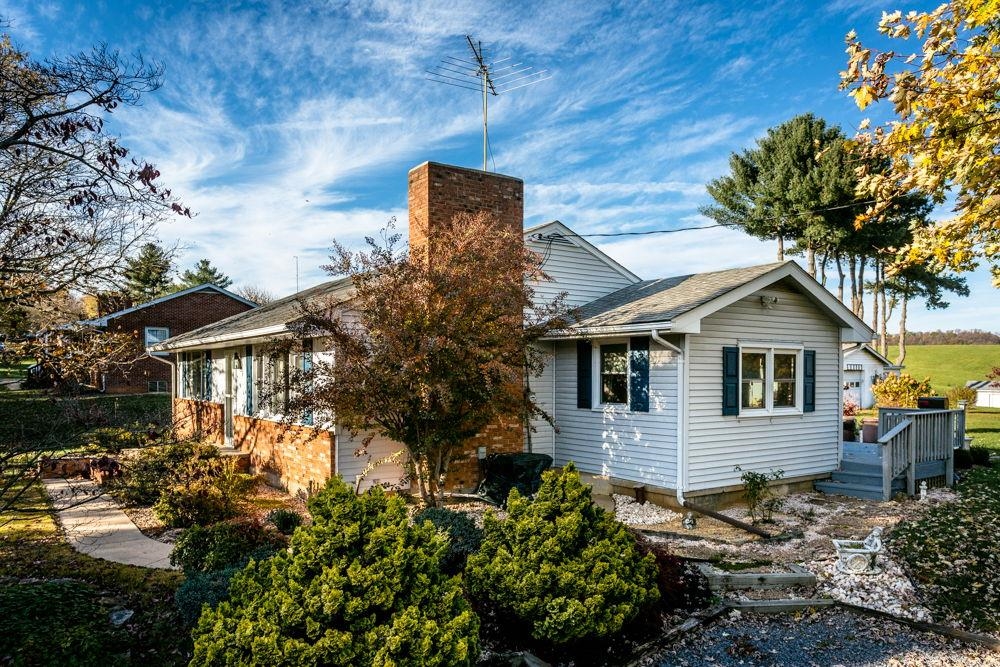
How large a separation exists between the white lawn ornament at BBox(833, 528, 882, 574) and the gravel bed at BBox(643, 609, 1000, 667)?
106cm

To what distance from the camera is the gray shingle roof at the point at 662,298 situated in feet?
32.3

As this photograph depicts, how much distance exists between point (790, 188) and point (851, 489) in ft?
63.1

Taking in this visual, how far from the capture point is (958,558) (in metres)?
7.65

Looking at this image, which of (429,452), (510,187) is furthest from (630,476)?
(510,187)

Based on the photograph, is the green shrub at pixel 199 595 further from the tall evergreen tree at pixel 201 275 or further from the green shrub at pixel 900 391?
the tall evergreen tree at pixel 201 275

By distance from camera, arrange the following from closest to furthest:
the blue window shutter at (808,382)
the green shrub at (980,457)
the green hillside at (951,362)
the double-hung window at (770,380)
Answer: the double-hung window at (770,380), the blue window shutter at (808,382), the green shrub at (980,457), the green hillside at (951,362)

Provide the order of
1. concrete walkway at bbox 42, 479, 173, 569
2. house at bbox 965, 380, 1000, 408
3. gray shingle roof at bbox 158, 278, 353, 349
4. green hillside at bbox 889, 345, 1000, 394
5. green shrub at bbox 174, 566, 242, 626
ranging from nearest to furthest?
green shrub at bbox 174, 566, 242, 626, concrete walkway at bbox 42, 479, 173, 569, gray shingle roof at bbox 158, 278, 353, 349, house at bbox 965, 380, 1000, 408, green hillside at bbox 889, 345, 1000, 394

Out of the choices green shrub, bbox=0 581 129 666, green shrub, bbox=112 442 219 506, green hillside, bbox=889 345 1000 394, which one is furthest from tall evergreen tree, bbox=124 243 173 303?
green hillside, bbox=889 345 1000 394

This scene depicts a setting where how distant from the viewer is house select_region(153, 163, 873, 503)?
993 cm

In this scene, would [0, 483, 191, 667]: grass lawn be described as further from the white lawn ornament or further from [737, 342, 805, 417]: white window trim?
[737, 342, 805, 417]: white window trim

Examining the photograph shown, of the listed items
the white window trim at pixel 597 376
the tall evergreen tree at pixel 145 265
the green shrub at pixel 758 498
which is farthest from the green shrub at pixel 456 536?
the tall evergreen tree at pixel 145 265

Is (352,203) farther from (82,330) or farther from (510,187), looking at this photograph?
(82,330)

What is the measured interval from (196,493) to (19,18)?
19.8 feet

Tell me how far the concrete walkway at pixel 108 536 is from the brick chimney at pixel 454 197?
5.63 meters
